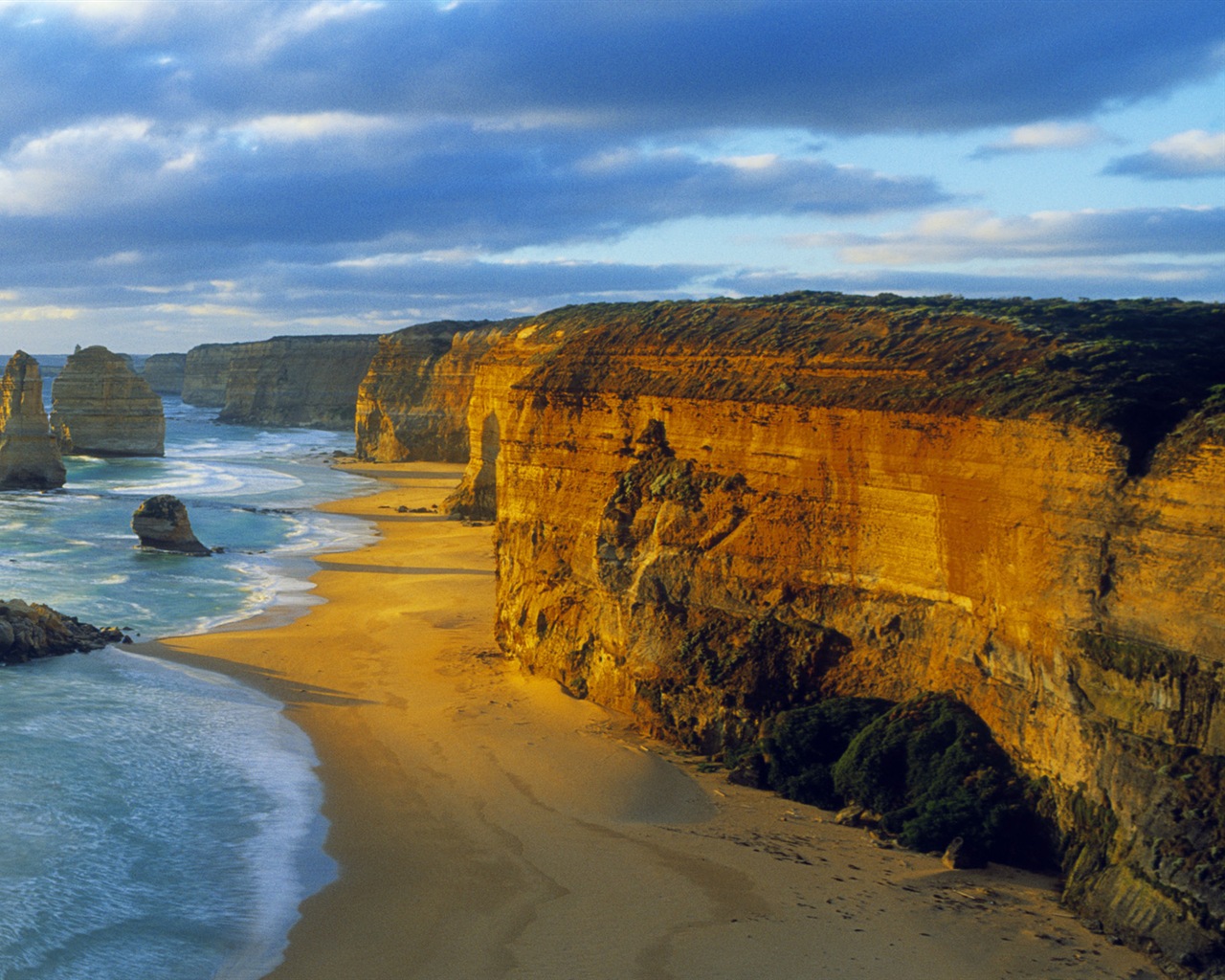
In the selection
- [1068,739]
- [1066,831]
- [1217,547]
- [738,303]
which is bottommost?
[1066,831]

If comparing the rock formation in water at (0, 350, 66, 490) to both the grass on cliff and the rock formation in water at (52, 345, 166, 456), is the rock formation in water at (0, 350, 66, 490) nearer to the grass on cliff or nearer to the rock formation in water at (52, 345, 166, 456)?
the rock formation in water at (52, 345, 166, 456)

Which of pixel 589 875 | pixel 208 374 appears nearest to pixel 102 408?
pixel 589 875

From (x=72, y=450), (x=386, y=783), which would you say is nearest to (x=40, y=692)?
(x=386, y=783)

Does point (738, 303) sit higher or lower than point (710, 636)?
higher

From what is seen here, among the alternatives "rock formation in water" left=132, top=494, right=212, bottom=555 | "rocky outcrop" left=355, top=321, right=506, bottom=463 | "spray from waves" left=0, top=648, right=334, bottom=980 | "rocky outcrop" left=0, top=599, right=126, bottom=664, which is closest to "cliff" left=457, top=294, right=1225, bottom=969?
"spray from waves" left=0, top=648, right=334, bottom=980

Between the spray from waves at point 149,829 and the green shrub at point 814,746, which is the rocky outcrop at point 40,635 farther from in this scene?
the green shrub at point 814,746

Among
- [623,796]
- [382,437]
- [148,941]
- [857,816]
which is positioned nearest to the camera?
[148,941]

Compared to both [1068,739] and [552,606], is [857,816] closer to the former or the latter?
[1068,739]
